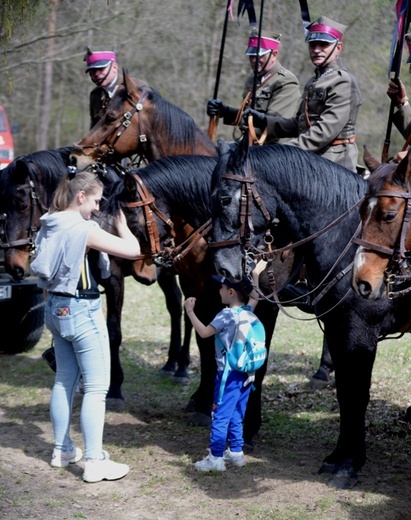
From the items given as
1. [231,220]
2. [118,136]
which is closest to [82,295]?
[231,220]

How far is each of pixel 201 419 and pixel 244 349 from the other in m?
1.45

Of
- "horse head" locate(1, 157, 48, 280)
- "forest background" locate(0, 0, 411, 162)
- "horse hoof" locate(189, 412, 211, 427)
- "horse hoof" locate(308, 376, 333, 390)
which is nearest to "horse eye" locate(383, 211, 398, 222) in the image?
"horse hoof" locate(189, 412, 211, 427)

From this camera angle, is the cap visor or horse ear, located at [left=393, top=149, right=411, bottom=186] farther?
the cap visor

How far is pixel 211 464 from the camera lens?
5.58 meters

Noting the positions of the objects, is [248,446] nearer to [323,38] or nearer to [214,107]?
[214,107]

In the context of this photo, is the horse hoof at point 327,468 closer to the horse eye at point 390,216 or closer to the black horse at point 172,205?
the black horse at point 172,205

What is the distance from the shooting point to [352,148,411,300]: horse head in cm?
440

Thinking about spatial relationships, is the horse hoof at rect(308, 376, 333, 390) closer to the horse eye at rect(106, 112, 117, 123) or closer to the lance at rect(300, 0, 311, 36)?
the horse eye at rect(106, 112, 117, 123)

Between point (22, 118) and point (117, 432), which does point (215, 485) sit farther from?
point (22, 118)

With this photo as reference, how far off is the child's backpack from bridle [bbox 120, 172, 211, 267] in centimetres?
67

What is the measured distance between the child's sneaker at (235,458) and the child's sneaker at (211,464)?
11cm

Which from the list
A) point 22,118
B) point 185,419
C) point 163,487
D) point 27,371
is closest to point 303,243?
point 163,487

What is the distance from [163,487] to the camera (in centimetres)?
535

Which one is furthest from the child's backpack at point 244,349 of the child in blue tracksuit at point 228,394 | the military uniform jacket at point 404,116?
the military uniform jacket at point 404,116
